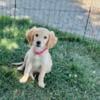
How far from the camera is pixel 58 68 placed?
3.63 m

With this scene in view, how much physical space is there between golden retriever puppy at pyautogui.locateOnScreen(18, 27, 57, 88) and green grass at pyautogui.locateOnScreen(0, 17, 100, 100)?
12cm

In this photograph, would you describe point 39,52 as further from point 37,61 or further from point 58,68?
point 58,68

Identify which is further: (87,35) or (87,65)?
(87,35)

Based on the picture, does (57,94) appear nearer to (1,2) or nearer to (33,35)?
(33,35)

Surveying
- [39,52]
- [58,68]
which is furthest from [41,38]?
[58,68]

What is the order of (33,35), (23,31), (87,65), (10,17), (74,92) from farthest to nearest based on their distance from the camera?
(10,17)
(23,31)
(87,65)
(74,92)
(33,35)

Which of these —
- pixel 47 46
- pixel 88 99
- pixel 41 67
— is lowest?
pixel 88 99

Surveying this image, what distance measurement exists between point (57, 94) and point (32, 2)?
2814 mm

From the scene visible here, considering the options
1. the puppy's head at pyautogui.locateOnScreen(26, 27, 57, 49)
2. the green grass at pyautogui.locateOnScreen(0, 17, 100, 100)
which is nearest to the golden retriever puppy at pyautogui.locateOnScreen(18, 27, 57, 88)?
the puppy's head at pyautogui.locateOnScreen(26, 27, 57, 49)

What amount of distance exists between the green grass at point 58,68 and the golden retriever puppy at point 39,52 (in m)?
0.12

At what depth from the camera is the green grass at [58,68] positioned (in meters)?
3.22

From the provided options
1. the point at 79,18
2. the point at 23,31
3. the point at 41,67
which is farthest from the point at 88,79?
the point at 79,18

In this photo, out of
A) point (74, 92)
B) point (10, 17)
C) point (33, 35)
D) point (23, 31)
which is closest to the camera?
point (33, 35)

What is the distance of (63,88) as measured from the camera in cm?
335
